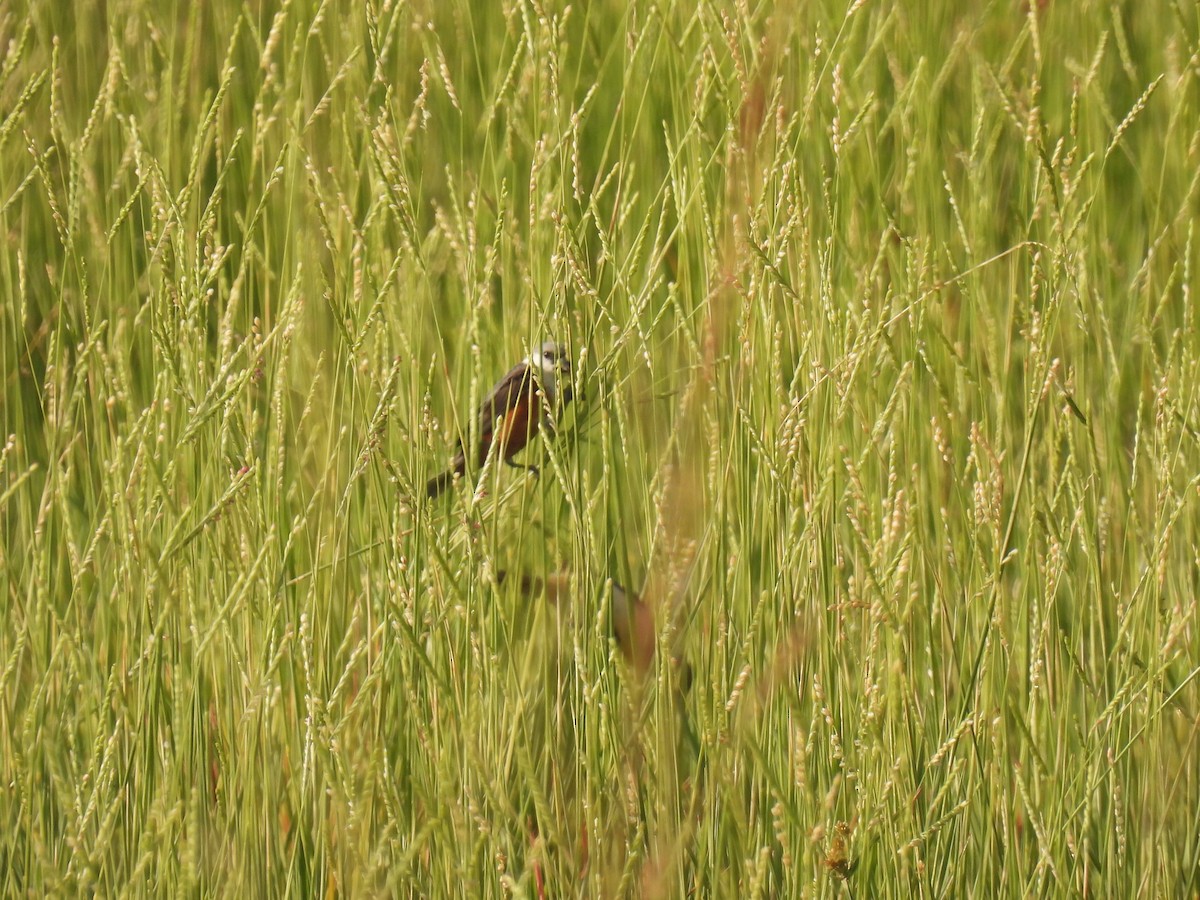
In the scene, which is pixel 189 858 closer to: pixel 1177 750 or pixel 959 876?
pixel 959 876

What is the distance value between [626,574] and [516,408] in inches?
17.0

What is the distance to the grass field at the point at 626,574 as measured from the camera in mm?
1171

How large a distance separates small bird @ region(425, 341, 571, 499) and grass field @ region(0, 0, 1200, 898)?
0.04 meters

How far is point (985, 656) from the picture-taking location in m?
1.25

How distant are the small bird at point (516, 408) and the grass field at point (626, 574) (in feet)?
0.15

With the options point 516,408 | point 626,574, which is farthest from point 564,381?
point 516,408

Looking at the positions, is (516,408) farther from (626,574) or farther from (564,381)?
(564,381)

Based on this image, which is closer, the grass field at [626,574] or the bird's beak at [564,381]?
the grass field at [626,574]

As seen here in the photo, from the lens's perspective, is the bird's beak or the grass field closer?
the grass field

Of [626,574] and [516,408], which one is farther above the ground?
[516,408]

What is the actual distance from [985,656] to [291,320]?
808 millimetres

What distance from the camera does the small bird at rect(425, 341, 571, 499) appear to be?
1.26 meters

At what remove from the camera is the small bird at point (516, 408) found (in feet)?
4.14

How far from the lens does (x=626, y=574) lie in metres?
1.56
